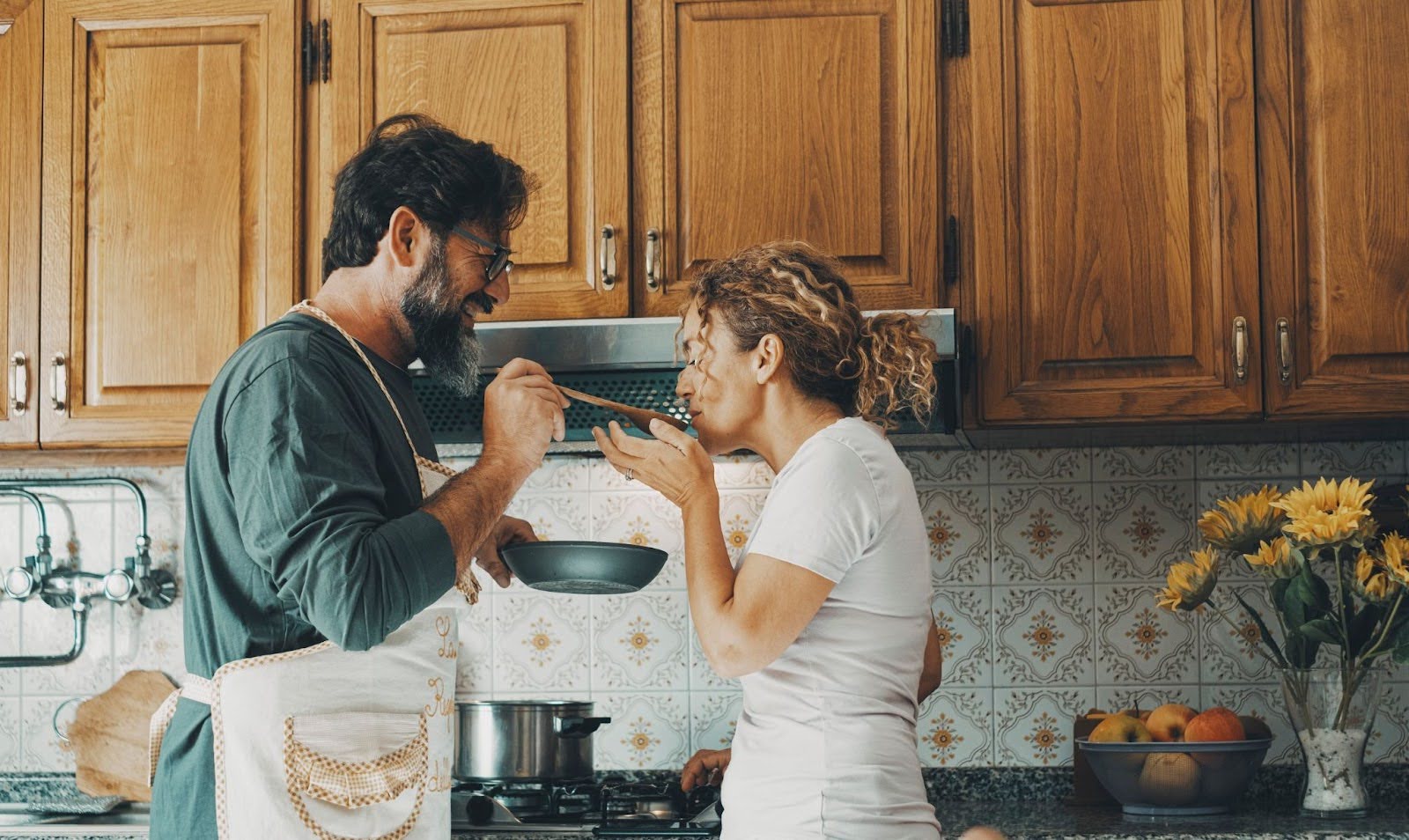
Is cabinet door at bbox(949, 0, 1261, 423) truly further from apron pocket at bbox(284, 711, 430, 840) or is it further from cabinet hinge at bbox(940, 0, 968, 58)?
apron pocket at bbox(284, 711, 430, 840)

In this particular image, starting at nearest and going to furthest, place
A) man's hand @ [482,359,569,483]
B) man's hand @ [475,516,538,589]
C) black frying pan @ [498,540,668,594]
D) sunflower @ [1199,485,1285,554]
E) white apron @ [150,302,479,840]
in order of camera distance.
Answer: white apron @ [150,302,479,840] → man's hand @ [482,359,569,483] → black frying pan @ [498,540,668,594] → man's hand @ [475,516,538,589] → sunflower @ [1199,485,1285,554]

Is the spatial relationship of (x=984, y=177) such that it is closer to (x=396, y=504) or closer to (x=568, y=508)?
(x=568, y=508)

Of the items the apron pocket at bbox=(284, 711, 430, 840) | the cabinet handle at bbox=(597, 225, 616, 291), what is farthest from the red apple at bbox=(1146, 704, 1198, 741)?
the apron pocket at bbox=(284, 711, 430, 840)

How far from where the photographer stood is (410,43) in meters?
2.59

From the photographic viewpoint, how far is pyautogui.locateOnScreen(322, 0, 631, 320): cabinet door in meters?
2.53

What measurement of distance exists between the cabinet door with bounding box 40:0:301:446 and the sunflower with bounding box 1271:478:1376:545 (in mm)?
1719

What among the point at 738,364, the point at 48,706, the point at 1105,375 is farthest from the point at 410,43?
the point at 48,706

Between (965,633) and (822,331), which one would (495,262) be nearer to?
(822,331)

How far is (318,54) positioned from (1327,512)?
6.15ft

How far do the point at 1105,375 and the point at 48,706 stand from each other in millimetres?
2173

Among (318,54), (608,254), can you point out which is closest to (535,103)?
(608,254)

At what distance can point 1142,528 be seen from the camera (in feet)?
9.12

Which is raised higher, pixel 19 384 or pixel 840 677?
pixel 19 384

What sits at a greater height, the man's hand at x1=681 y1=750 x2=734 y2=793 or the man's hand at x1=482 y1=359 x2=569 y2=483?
the man's hand at x1=482 y1=359 x2=569 y2=483
